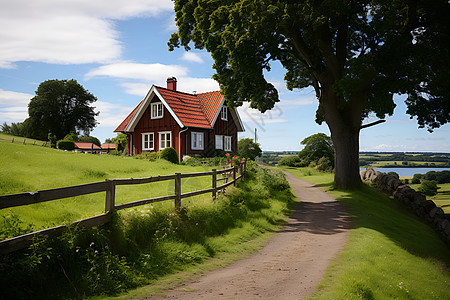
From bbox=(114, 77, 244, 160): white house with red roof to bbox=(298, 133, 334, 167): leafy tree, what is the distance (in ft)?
68.1

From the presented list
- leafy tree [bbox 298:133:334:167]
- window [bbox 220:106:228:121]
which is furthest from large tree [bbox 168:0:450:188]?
leafy tree [bbox 298:133:334:167]

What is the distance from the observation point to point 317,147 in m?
55.1

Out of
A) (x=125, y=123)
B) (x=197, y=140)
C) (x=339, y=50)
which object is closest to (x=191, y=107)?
(x=197, y=140)

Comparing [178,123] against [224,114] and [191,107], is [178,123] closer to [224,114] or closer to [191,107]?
[191,107]

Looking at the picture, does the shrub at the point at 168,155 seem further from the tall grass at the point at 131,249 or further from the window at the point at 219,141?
the tall grass at the point at 131,249

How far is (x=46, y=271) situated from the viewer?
19.3 feet

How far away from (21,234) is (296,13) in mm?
16904

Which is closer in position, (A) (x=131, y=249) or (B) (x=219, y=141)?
(A) (x=131, y=249)

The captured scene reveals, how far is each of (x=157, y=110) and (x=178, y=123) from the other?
372 cm

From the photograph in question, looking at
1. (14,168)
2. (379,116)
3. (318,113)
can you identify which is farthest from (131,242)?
(318,113)

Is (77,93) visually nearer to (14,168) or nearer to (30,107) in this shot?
(30,107)

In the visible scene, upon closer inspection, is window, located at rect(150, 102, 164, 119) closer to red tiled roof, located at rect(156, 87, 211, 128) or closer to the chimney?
red tiled roof, located at rect(156, 87, 211, 128)

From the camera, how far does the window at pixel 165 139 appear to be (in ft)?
112

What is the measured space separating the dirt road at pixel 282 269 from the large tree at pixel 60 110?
233 feet
